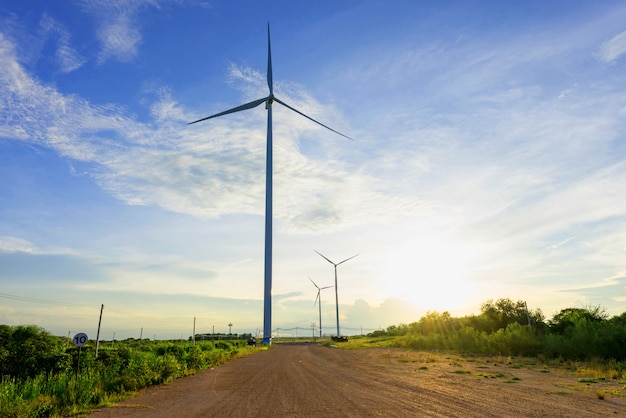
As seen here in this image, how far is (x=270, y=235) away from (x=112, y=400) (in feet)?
141

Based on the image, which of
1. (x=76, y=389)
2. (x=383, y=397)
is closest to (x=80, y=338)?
(x=76, y=389)

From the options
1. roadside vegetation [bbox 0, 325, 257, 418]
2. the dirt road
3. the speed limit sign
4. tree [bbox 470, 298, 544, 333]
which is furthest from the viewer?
tree [bbox 470, 298, 544, 333]

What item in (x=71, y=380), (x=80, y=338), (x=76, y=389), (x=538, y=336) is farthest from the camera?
(x=538, y=336)

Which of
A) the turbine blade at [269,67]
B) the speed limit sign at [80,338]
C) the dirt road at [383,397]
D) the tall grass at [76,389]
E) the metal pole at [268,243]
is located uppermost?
the turbine blade at [269,67]

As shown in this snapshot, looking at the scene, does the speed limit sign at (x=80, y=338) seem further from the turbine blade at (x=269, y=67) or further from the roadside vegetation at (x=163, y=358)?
the turbine blade at (x=269, y=67)

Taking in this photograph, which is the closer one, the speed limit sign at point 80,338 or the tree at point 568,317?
the speed limit sign at point 80,338

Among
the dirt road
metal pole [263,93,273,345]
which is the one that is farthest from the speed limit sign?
metal pole [263,93,273,345]

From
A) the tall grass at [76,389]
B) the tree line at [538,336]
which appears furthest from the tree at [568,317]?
the tall grass at [76,389]

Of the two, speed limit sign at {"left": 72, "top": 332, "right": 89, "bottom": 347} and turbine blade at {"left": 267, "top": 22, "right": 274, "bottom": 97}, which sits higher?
turbine blade at {"left": 267, "top": 22, "right": 274, "bottom": 97}

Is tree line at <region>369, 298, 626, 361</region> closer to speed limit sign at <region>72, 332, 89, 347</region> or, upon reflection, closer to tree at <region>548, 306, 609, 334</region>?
tree at <region>548, 306, 609, 334</region>

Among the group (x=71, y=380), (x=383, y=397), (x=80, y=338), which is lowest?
(x=383, y=397)

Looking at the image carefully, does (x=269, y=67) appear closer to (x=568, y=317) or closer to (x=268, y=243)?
(x=268, y=243)

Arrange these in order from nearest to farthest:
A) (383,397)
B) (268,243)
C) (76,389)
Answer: (383,397) < (76,389) < (268,243)

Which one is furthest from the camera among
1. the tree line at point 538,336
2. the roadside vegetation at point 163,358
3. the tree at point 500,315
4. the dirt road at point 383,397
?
the tree at point 500,315
